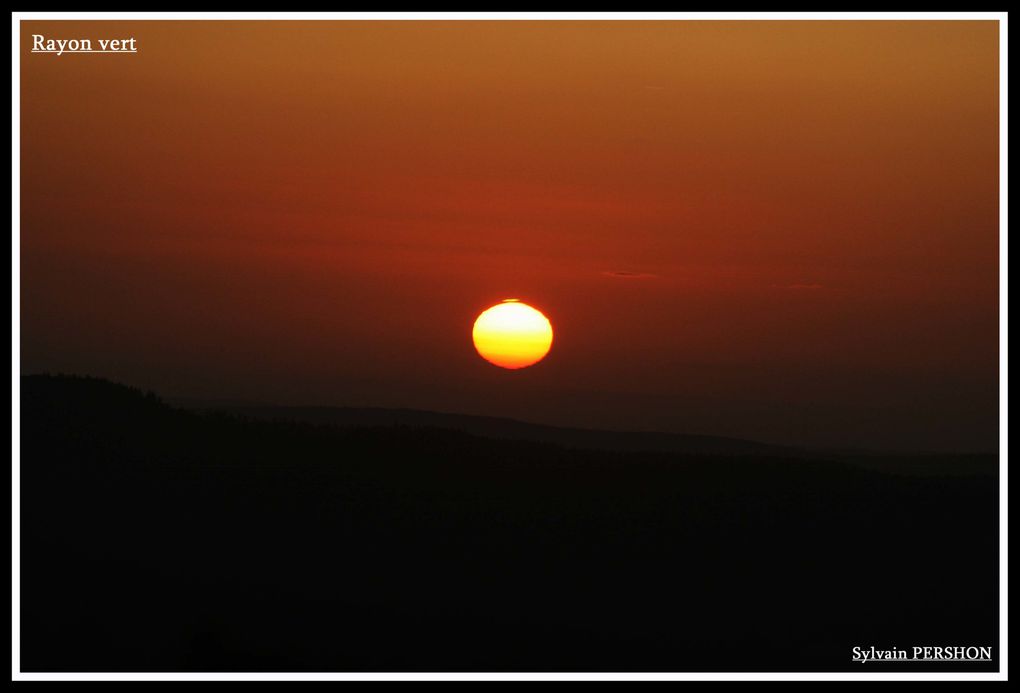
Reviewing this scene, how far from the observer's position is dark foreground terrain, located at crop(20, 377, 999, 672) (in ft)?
46.9

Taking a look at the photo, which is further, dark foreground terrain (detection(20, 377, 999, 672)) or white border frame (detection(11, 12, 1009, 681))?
dark foreground terrain (detection(20, 377, 999, 672))

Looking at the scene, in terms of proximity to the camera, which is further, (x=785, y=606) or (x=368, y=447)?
(x=368, y=447)

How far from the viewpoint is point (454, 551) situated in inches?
794

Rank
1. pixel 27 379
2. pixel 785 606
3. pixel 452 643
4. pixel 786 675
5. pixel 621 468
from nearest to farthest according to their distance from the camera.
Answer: pixel 786 675, pixel 452 643, pixel 785 606, pixel 27 379, pixel 621 468

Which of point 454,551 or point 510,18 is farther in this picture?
point 454,551

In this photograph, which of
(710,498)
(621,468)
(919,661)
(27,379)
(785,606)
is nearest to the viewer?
(919,661)

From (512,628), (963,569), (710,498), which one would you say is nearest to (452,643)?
(512,628)

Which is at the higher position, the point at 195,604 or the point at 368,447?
the point at 368,447

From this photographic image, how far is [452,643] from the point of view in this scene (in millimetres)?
14680

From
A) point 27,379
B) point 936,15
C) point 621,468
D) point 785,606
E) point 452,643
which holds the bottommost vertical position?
point 452,643

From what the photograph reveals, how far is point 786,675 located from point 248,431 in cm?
2064

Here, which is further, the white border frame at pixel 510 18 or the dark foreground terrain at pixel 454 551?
the dark foreground terrain at pixel 454 551

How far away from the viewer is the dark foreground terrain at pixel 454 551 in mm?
14305

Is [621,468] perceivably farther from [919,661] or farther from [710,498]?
[919,661]
